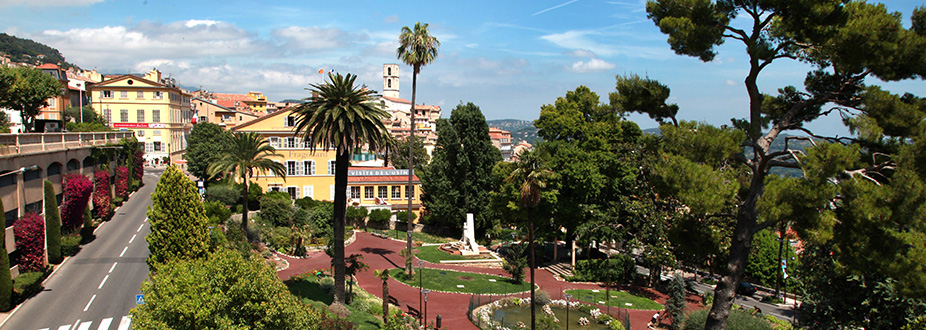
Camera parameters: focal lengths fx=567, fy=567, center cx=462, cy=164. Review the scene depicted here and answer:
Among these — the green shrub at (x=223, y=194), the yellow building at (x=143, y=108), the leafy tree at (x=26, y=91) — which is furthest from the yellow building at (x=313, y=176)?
the yellow building at (x=143, y=108)

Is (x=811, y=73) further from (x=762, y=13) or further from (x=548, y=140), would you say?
(x=548, y=140)

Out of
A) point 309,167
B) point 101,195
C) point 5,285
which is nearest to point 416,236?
point 309,167

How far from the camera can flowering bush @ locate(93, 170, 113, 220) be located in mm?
38169

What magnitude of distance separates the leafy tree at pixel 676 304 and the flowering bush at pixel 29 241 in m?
31.2

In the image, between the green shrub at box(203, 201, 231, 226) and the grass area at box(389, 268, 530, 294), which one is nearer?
the grass area at box(389, 268, 530, 294)

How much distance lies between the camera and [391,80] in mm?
195250

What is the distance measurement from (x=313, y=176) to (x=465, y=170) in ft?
48.3

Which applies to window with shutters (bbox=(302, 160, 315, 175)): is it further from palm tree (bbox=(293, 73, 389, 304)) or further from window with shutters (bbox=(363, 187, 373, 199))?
palm tree (bbox=(293, 73, 389, 304))

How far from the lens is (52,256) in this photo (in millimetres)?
29578

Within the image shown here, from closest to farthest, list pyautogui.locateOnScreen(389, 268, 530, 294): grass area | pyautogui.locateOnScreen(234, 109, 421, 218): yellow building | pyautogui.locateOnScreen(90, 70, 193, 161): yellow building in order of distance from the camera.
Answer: pyautogui.locateOnScreen(389, 268, 530, 294): grass area < pyautogui.locateOnScreen(234, 109, 421, 218): yellow building < pyautogui.locateOnScreen(90, 70, 193, 161): yellow building

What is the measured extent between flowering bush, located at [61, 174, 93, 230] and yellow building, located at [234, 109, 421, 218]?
1880 cm

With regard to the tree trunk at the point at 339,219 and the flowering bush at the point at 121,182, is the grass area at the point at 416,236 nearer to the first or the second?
the flowering bush at the point at 121,182

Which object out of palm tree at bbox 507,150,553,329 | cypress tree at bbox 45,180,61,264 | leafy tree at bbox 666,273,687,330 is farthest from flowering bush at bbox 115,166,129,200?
leafy tree at bbox 666,273,687,330

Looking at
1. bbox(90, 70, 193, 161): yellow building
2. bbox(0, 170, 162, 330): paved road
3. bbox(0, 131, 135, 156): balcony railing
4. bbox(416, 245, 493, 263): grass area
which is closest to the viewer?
bbox(0, 170, 162, 330): paved road
